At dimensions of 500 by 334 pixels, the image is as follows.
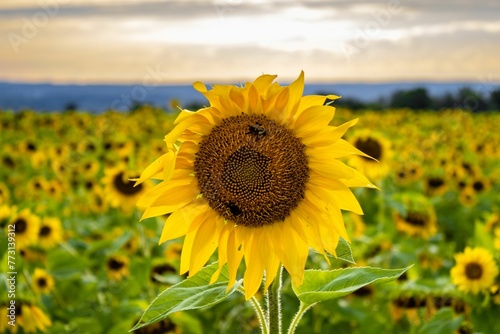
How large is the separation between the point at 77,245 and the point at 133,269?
1432 millimetres

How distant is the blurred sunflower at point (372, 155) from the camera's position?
5961 mm

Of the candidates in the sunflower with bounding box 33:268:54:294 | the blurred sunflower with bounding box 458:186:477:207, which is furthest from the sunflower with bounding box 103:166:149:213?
the blurred sunflower with bounding box 458:186:477:207

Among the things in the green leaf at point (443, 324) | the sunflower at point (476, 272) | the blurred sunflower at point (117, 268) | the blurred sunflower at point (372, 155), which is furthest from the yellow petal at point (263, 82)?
the blurred sunflower at point (372, 155)

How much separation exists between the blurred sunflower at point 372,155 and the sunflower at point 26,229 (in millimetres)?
2668

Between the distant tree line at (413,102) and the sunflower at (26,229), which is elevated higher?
the sunflower at (26,229)

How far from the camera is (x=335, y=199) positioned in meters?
1.50

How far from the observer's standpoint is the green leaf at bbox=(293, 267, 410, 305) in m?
1.31

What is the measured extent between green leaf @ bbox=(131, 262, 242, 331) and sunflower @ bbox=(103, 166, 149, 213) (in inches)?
155

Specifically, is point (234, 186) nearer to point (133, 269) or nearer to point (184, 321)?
point (184, 321)

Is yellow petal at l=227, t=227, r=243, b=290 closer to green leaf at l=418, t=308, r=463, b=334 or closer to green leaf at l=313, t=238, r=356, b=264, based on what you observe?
green leaf at l=313, t=238, r=356, b=264

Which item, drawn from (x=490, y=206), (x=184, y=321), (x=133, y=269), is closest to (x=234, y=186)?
(x=184, y=321)

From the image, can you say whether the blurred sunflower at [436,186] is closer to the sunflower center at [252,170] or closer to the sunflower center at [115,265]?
the sunflower center at [115,265]

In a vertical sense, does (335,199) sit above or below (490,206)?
above

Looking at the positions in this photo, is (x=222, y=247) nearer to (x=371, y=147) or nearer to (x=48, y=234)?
(x=48, y=234)
